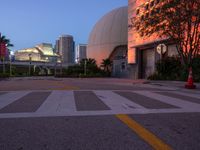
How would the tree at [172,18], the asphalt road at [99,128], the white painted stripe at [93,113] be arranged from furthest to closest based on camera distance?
the tree at [172,18], the white painted stripe at [93,113], the asphalt road at [99,128]

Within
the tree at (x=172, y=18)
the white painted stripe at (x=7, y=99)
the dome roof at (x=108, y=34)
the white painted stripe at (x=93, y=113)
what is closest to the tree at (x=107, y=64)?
the dome roof at (x=108, y=34)

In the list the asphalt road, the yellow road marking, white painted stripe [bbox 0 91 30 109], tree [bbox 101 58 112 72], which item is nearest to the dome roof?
tree [bbox 101 58 112 72]

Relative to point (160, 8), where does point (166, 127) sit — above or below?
below

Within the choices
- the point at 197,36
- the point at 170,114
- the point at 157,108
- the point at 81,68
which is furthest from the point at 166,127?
the point at 81,68

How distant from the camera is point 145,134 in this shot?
565 cm

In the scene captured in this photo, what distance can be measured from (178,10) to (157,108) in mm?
16490

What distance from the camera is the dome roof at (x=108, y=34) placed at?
88.2 metres

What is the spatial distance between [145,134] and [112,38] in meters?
84.7

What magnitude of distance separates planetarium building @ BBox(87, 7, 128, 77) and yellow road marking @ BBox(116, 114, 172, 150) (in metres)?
75.7

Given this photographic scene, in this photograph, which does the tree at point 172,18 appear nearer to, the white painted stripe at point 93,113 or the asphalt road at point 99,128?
the asphalt road at point 99,128

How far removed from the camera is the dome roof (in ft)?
289

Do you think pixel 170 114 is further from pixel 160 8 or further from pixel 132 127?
pixel 160 8

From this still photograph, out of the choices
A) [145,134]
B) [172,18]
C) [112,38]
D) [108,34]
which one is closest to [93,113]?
[145,134]

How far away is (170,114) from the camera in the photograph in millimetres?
7883
